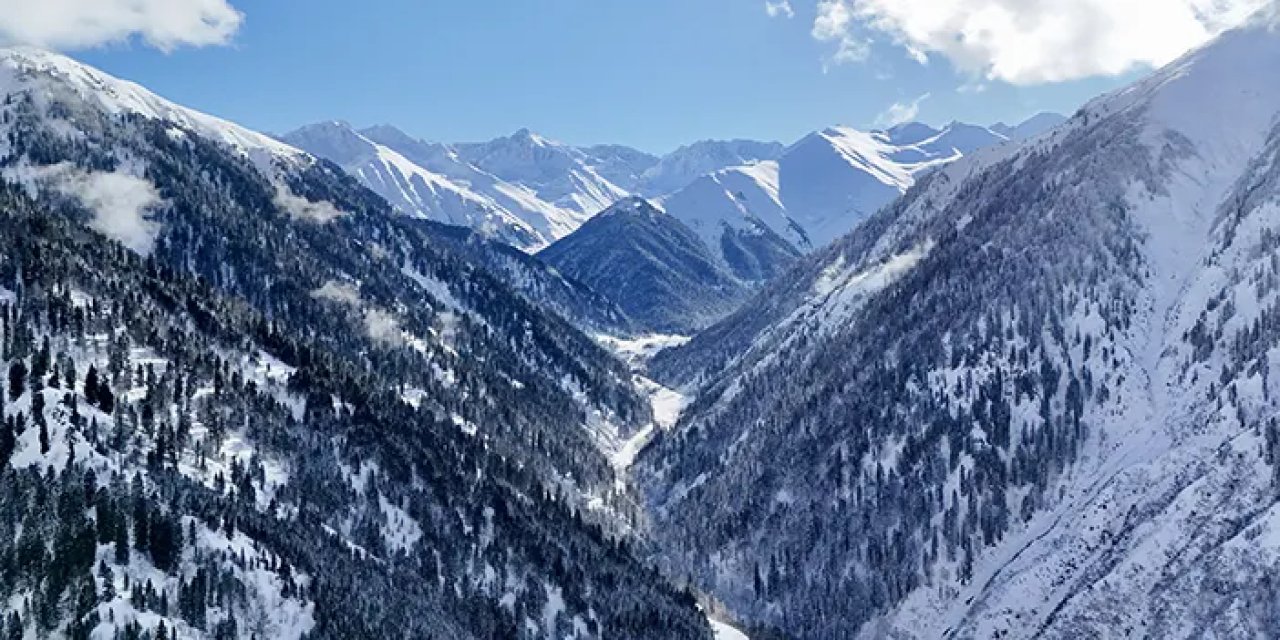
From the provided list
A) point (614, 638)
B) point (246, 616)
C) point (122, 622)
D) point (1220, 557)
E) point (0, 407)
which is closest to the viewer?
point (122, 622)

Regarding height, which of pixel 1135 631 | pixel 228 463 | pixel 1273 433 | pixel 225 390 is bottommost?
pixel 1135 631

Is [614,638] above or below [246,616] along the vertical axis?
below

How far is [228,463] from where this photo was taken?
18100cm

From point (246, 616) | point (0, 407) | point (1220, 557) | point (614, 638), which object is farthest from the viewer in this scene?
point (614, 638)

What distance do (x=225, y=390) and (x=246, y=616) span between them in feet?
226

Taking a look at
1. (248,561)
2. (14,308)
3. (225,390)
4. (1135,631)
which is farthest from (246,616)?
(1135,631)

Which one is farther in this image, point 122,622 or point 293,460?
point 293,460

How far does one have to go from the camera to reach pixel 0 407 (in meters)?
156

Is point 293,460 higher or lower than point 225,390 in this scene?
lower

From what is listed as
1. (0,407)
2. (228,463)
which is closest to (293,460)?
(228,463)

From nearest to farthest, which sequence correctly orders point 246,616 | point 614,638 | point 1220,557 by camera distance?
1. point 246,616
2. point 1220,557
3. point 614,638

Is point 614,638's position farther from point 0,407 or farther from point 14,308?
point 14,308

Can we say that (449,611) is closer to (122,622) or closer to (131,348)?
(122,622)

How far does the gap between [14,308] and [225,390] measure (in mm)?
39181
